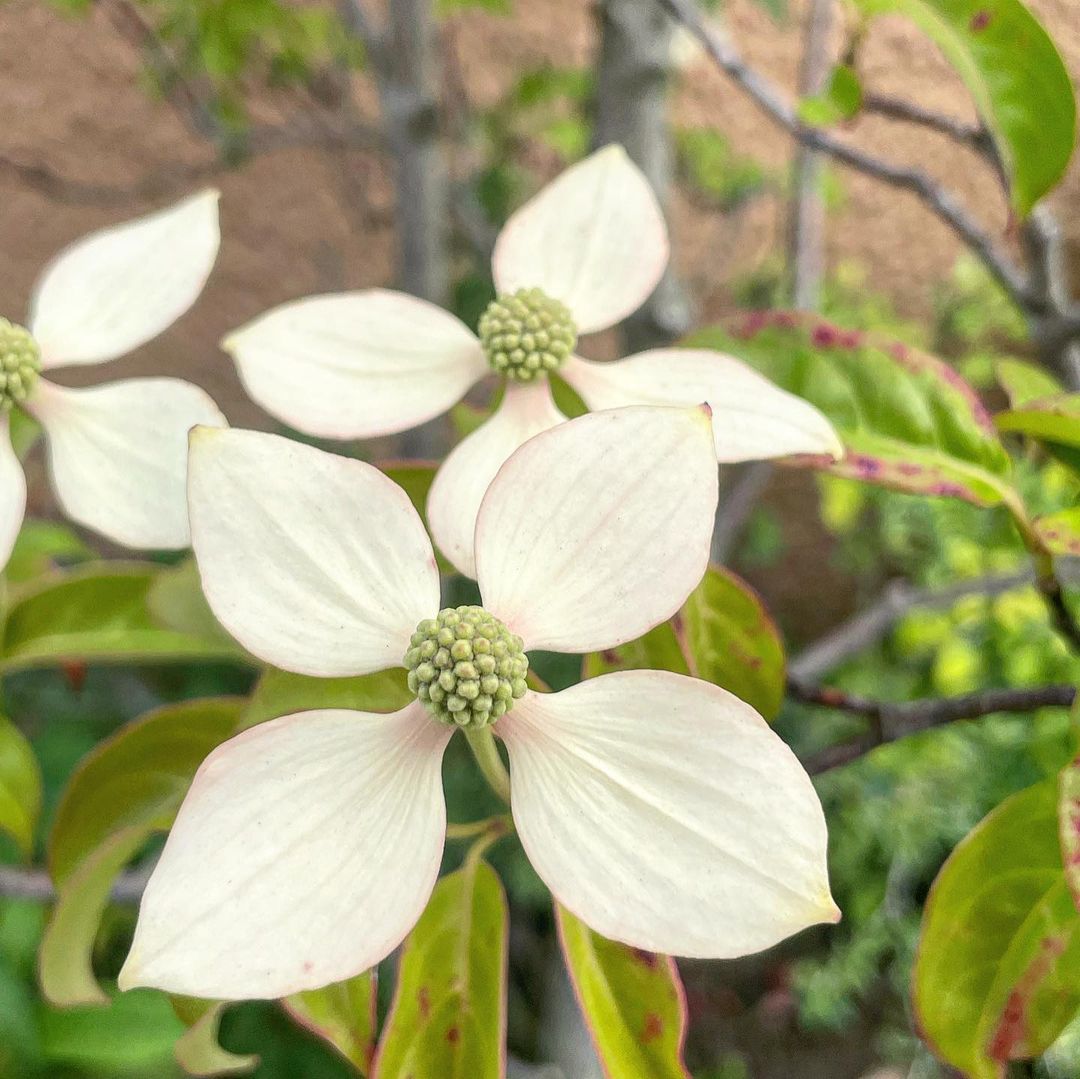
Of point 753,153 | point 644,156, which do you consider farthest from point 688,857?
point 753,153

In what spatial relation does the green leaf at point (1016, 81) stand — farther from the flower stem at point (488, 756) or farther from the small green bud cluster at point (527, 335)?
the flower stem at point (488, 756)

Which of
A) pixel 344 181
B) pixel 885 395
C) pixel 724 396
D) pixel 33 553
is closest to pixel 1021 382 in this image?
pixel 885 395

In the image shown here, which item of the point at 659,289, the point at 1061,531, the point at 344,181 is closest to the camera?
the point at 1061,531

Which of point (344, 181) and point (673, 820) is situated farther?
point (344, 181)

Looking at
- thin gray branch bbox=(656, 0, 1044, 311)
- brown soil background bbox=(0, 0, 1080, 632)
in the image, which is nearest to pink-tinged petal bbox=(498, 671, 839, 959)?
thin gray branch bbox=(656, 0, 1044, 311)

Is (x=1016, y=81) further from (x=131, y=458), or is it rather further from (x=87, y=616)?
(x=87, y=616)

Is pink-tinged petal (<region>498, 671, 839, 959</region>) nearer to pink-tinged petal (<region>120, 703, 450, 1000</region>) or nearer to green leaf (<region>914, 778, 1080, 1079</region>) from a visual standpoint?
pink-tinged petal (<region>120, 703, 450, 1000</region>)
